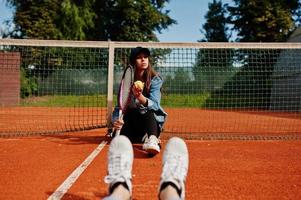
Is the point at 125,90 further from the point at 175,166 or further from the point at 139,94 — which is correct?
the point at 175,166

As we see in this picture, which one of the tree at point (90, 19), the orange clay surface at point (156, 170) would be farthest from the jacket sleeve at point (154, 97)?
the tree at point (90, 19)

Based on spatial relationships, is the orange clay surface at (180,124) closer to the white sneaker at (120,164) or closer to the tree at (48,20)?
the white sneaker at (120,164)

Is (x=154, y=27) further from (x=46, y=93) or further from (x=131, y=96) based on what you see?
(x=131, y=96)

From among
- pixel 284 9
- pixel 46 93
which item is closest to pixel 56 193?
pixel 46 93

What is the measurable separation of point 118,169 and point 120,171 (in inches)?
1.2

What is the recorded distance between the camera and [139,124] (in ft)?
18.2

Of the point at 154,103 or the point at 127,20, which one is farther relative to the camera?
the point at 127,20

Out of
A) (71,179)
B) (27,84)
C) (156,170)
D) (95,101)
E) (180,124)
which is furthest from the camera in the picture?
(27,84)

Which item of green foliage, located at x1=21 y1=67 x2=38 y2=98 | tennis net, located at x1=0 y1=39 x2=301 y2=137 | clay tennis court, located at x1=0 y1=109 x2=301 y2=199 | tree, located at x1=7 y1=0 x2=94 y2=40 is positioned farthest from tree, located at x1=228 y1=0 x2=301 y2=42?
clay tennis court, located at x1=0 y1=109 x2=301 y2=199

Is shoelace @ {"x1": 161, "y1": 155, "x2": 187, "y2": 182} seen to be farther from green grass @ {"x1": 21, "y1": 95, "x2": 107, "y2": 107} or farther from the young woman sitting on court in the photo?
green grass @ {"x1": 21, "y1": 95, "x2": 107, "y2": 107}

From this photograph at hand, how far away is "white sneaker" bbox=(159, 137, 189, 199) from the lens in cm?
270

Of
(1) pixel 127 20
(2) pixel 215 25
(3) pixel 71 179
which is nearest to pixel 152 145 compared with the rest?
(3) pixel 71 179

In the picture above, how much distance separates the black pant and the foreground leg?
7.49 ft

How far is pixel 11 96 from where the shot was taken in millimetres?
22000
